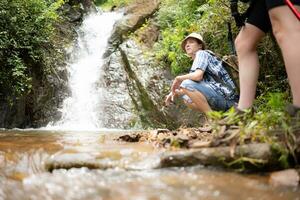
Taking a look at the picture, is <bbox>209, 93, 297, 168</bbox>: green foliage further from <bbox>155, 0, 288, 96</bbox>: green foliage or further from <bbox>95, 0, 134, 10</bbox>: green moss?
<bbox>95, 0, 134, 10</bbox>: green moss

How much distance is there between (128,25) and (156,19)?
0.90 metres

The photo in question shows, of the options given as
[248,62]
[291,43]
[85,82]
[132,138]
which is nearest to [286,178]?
[291,43]

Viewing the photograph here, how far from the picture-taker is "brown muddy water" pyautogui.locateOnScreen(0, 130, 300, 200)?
1.94 m

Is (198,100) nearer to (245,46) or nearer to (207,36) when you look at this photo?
(245,46)

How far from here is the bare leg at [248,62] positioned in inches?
120

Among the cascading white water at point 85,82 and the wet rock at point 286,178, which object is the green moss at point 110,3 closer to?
the cascading white water at point 85,82

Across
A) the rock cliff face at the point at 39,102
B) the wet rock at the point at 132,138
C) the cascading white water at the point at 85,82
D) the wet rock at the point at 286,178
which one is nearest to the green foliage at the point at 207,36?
the cascading white water at the point at 85,82

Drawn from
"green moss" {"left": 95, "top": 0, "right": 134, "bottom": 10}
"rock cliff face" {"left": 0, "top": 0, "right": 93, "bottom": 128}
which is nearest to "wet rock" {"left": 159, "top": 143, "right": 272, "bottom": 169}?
"rock cliff face" {"left": 0, "top": 0, "right": 93, "bottom": 128}

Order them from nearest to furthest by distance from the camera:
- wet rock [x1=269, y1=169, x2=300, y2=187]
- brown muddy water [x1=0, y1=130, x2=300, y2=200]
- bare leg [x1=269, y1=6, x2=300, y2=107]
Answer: brown muddy water [x1=0, y1=130, x2=300, y2=200]
wet rock [x1=269, y1=169, x2=300, y2=187]
bare leg [x1=269, y1=6, x2=300, y2=107]

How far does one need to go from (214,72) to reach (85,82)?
6.19 m

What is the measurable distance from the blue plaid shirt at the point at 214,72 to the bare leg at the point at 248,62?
141cm

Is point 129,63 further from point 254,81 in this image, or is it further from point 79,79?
point 254,81

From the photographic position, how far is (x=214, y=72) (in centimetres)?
468

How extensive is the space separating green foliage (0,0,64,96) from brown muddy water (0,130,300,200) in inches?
238
